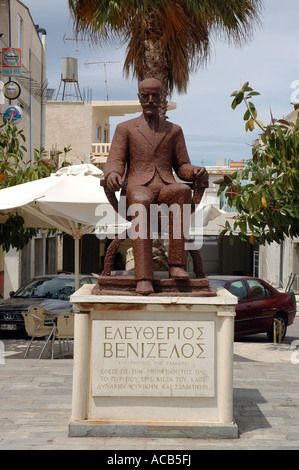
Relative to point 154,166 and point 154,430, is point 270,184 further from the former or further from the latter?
point 154,430

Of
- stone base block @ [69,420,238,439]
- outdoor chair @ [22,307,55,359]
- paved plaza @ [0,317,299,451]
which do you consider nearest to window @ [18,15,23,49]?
outdoor chair @ [22,307,55,359]

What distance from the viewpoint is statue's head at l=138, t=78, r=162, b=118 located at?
6.53m

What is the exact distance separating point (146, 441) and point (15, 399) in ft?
6.48

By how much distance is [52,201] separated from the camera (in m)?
9.34

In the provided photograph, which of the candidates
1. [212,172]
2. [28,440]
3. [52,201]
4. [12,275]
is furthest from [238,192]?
[212,172]

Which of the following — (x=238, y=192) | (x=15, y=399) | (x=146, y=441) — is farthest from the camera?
(x=238, y=192)

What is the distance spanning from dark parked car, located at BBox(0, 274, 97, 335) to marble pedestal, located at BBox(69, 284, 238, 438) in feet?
21.9

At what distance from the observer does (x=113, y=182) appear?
6.37 meters

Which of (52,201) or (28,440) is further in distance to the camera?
(52,201)

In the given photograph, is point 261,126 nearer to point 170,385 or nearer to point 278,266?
point 170,385

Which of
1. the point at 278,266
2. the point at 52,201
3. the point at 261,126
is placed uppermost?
the point at 261,126

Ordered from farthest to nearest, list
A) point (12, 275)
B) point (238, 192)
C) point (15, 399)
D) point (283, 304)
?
1. point (12, 275)
2. point (283, 304)
3. point (238, 192)
4. point (15, 399)

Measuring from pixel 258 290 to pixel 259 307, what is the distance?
496 millimetres

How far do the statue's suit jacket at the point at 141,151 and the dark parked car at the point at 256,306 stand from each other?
7.08 metres
